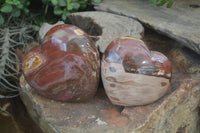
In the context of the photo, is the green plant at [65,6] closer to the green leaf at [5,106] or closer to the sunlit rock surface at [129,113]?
the sunlit rock surface at [129,113]

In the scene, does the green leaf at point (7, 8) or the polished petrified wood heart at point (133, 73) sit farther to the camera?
the green leaf at point (7, 8)

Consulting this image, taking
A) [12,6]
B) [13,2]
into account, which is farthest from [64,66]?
[12,6]

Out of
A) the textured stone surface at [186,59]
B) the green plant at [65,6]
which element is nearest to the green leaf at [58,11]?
the green plant at [65,6]

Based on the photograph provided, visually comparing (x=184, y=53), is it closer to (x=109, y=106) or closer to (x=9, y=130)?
(x=109, y=106)

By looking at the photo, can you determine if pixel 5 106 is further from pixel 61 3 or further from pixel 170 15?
pixel 170 15

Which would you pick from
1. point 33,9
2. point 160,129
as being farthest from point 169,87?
point 33,9

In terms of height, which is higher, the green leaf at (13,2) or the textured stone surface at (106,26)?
the green leaf at (13,2)

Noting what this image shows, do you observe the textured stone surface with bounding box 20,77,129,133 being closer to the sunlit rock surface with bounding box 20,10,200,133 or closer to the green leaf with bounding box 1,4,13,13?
the sunlit rock surface with bounding box 20,10,200,133
